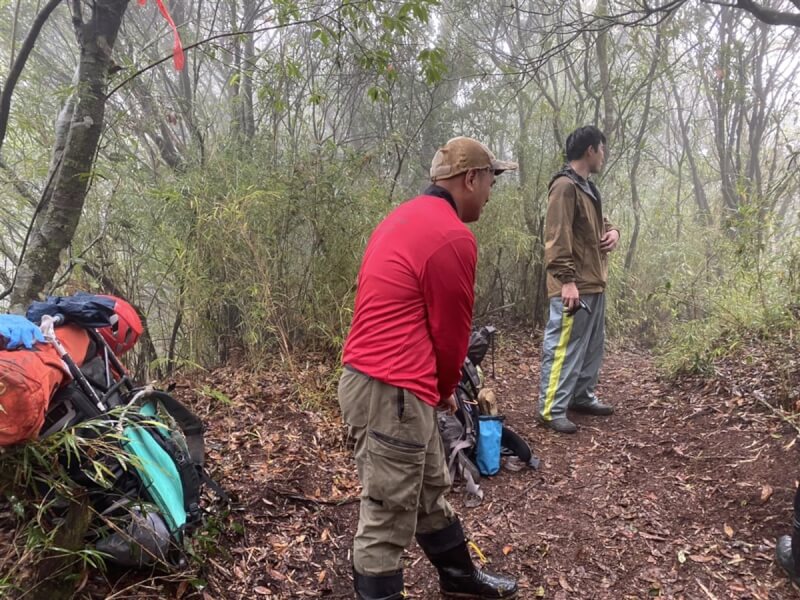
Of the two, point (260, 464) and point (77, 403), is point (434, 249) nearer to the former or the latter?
point (77, 403)

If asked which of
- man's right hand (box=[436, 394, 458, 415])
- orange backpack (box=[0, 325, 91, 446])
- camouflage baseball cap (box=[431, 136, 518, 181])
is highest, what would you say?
camouflage baseball cap (box=[431, 136, 518, 181])

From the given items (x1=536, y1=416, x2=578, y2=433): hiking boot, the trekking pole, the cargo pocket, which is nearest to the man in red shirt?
the cargo pocket

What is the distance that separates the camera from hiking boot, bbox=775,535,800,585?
2016mm

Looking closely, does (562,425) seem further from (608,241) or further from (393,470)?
(393,470)

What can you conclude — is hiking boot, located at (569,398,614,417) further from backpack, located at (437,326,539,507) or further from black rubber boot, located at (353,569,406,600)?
black rubber boot, located at (353,569,406,600)

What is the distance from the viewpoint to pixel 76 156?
2533mm

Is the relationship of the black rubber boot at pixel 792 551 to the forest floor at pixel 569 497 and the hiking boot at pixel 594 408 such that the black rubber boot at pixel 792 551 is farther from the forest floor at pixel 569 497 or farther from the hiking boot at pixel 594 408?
the hiking boot at pixel 594 408

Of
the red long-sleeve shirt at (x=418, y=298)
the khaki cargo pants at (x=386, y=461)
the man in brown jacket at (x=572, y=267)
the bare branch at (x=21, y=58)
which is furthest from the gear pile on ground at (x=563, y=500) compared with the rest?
the bare branch at (x=21, y=58)

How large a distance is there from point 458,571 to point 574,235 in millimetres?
2418

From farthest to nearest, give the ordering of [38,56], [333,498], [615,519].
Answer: [38,56] → [333,498] → [615,519]

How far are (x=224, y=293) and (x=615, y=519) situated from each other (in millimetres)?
3203

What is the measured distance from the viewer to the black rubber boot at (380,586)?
1749 mm

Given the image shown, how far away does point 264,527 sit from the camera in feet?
8.02

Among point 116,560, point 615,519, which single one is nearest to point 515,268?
point 615,519
